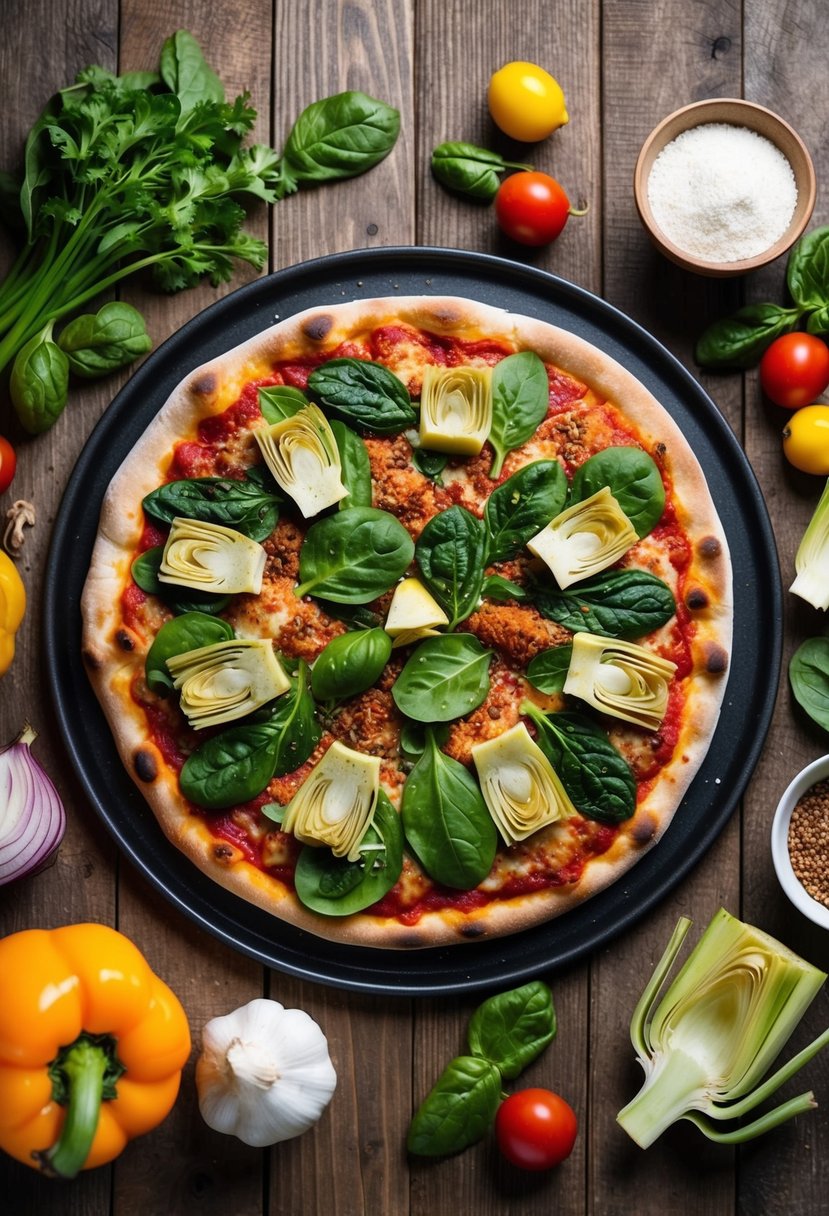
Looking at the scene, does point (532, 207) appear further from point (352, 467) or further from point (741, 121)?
point (352, 467)

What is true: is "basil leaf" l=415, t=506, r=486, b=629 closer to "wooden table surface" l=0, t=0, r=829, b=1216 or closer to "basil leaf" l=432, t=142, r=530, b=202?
"wooden table surface" l=0, t=0, r=829, b=1216

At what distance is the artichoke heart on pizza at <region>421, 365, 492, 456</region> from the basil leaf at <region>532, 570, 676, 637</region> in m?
0.48

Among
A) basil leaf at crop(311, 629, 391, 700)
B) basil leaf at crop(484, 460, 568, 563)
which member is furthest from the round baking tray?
basil leaf at crop(311, 629, 391, 700)

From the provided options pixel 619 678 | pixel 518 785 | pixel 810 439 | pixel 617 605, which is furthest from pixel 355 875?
pixel 810 439

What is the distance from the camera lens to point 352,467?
3.30 meters

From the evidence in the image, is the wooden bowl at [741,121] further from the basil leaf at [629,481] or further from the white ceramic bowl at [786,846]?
the white ceramic bowl at [786,846]

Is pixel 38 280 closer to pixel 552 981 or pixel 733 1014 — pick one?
pixel 552 981

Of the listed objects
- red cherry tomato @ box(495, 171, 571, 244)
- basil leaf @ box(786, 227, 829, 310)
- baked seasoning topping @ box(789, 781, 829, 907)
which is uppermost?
red cherry tomato @ box(495, 171, 571, 244)

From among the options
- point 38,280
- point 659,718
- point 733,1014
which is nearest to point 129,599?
point 38,280

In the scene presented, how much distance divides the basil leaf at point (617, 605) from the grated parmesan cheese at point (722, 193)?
93 cm

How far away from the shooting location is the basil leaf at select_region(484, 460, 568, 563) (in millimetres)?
3289

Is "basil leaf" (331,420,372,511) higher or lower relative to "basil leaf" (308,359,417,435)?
lower

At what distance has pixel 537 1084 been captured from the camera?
3.38 m

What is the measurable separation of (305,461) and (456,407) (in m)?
0.43
